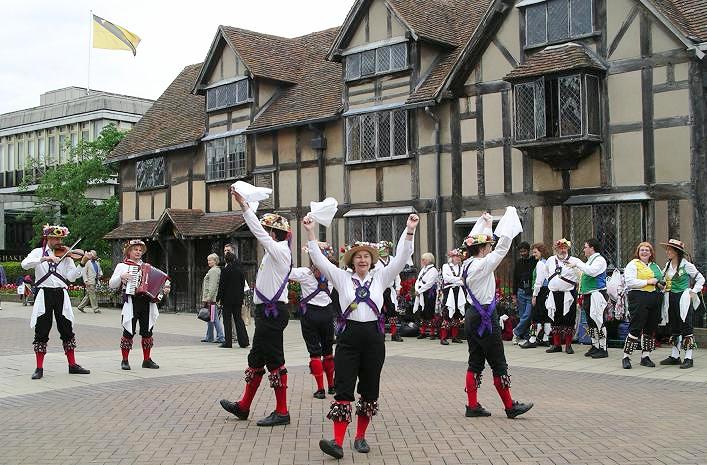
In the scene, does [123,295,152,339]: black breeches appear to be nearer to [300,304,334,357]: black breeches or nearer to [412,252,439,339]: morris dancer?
[300,304,334,357]: black breeches

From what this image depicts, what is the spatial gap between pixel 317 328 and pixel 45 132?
48.4m

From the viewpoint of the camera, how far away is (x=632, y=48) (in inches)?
686

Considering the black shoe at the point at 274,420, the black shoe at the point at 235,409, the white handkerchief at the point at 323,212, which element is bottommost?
the black shoe at the point at 274,420

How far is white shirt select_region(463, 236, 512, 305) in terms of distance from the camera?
851 centimetres

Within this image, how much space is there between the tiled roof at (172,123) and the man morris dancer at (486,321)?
66.7 feet

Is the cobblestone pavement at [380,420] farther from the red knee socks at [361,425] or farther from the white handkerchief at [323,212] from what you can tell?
the white handkerchief at [323,212]

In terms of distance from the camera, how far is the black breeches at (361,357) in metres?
7.11

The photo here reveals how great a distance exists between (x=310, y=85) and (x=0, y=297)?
1665 cm

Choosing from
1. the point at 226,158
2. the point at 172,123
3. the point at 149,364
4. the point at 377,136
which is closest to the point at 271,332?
the point at 149,364

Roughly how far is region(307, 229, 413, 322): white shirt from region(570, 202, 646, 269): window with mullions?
11179 mm

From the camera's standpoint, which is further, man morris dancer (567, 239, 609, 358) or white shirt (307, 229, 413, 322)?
man morris dancer (567, 239, 609, 358)

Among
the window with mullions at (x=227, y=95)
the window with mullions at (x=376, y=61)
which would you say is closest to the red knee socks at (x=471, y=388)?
the window with mullions at (x=376, y=61)

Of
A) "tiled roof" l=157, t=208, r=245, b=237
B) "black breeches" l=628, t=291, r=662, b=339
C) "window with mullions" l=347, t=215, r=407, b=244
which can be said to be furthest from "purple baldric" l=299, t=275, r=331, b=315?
"tiled roof" l=157, t=208, r=245, b=237

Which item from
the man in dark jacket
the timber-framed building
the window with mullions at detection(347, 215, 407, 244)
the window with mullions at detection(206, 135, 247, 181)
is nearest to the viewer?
the man in dark jacket
